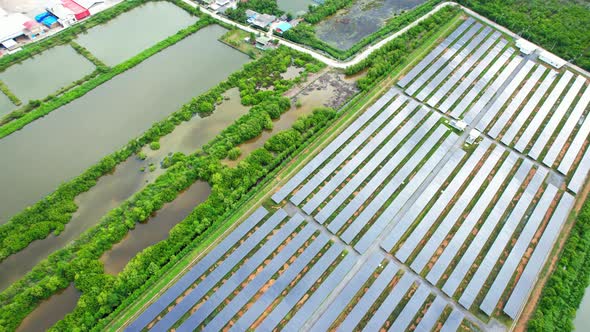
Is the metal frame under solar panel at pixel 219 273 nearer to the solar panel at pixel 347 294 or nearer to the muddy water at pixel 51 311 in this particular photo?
the muddy water at pixel 51 311

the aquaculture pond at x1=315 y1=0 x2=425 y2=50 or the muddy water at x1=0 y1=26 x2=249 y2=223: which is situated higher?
the aquaculture pond at x1=315 y1=0 x2=425 y2=50

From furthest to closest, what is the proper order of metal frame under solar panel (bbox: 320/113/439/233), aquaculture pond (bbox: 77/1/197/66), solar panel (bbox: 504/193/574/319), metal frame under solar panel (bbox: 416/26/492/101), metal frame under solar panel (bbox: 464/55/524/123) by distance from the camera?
aquaculture pond (bbox: 77/1/197/66) → metal frame under solar panel (bbox: 416/26/492/101) → metal frame under solar panel (bbox: 464/55/524/123) → metal frame under solar panel (bbox: 320/113/439/233) → solar panel (bbox: 504/193/574/319)

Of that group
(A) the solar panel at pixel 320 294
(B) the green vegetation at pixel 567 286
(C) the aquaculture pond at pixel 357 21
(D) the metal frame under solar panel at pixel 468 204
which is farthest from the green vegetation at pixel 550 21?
(A) the solar panel at pixel 320 294

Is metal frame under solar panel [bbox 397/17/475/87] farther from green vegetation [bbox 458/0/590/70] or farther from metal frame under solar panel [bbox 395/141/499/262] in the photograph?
metal frame under solar panel [bbox 395/141/499/262]

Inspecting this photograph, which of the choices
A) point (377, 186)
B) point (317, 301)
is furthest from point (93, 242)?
point (377, 186)

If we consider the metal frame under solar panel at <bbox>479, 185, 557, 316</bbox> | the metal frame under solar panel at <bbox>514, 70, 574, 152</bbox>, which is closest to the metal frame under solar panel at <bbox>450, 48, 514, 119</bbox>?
the metal frame under solar panel at <bbox>514, 70, 574, 152</bbox>

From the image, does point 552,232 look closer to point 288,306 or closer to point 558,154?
point 558,154

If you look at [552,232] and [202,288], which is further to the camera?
[552,232]
